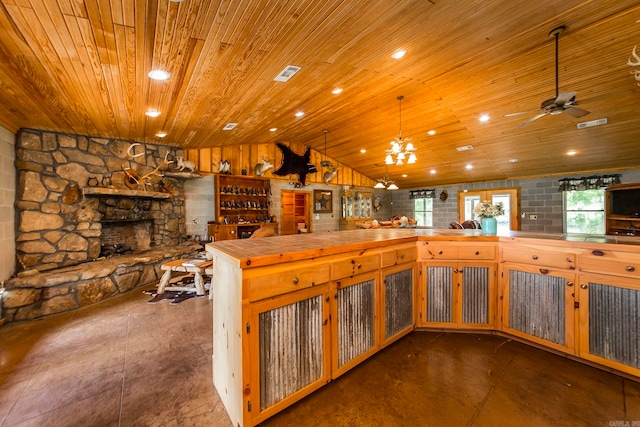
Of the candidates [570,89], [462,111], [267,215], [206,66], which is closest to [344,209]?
[267,215]

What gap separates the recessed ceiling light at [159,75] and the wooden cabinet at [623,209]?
8072 millimetres

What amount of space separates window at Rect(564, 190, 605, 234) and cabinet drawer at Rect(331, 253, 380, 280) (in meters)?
7.16

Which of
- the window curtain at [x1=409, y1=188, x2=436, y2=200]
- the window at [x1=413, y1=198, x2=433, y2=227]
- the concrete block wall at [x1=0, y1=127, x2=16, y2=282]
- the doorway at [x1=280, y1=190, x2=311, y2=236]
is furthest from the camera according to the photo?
the window at [x1=413, y1=198, x2=433, y2=227]

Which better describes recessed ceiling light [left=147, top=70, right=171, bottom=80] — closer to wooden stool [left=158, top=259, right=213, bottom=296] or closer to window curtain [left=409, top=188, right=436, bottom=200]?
wooden stool [left=158, top=259, right=213, bottom=296]

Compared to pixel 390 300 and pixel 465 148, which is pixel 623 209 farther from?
pixel 390 300

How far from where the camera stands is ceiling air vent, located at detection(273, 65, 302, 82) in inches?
107

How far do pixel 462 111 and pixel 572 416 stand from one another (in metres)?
4.31

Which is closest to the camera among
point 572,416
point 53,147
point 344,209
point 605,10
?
point 572,416

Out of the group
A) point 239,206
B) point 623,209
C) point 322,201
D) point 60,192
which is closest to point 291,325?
point 60,192

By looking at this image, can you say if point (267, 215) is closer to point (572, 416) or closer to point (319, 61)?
point (319, 61)

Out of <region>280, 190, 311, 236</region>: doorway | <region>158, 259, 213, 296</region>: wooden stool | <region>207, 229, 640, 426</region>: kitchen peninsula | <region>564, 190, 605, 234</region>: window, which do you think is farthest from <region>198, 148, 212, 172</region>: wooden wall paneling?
<region>564, 190, 605, 234</region>: window

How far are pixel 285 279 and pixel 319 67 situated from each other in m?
2.34

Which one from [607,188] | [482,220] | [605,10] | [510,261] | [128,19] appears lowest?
[510,261]

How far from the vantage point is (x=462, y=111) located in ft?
14.8
